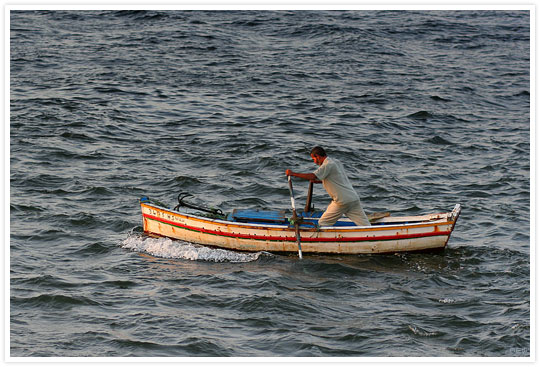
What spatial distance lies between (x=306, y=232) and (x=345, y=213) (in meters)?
0.84

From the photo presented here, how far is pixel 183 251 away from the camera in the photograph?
46.5ft

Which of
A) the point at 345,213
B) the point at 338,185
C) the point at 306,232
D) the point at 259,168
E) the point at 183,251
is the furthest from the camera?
the point at 259,168

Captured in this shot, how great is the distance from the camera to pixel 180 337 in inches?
415

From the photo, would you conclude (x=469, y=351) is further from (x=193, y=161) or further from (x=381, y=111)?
(x=381, y=111)

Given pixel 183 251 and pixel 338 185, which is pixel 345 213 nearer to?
pixel 338 185

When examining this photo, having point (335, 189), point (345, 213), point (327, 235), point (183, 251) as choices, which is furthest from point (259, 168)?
point (335, 189)

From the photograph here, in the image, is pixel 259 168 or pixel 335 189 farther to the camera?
pixel 259 168

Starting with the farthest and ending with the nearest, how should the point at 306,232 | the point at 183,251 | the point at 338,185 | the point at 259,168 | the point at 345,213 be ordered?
1. the point at 259,168
2. the point at 183,251
3. the point at 345,213
4. the point at 306,232
5. the point at 338,185

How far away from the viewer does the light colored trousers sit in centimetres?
1373

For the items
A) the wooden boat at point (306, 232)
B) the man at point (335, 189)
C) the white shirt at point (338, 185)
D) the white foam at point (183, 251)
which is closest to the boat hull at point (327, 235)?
the wooden boat at point (306, 232)

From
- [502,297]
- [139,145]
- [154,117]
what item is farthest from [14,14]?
[502,297]

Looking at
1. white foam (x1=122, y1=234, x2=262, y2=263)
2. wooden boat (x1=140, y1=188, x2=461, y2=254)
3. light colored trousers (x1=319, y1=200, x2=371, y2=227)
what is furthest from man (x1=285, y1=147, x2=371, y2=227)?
white foam (x1=122, y1=234, x2=262, y2=263)

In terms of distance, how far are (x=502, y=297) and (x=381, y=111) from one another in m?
12.7

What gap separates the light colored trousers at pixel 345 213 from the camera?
13734 mm
